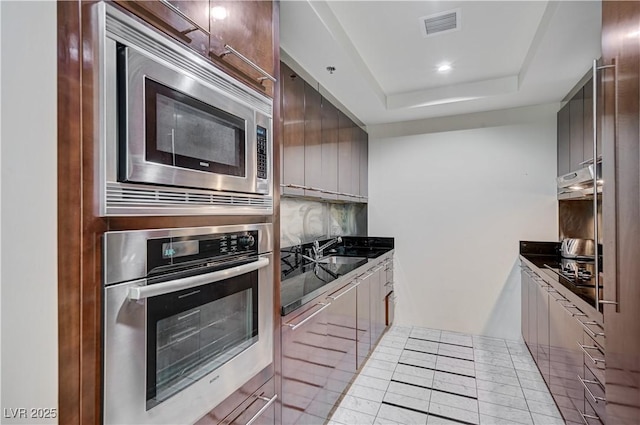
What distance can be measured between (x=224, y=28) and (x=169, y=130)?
0.52 meters

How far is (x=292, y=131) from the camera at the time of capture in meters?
2.20

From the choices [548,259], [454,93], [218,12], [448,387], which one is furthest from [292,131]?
[548,259]

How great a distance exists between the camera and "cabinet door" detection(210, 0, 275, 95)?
3.86 feet

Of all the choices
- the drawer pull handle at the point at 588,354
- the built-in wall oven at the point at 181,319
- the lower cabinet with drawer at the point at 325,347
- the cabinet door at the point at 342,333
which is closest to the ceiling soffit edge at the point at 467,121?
the lower cabinet with drawer at the point at 325,347

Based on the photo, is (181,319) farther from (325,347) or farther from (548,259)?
(548,259)

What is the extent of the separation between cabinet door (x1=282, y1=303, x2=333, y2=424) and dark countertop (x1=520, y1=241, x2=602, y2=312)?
1.46 meters

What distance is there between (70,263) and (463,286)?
3.72 m

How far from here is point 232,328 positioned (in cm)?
125

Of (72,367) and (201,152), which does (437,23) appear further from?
(72,367)

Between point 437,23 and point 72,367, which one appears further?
point 437,23

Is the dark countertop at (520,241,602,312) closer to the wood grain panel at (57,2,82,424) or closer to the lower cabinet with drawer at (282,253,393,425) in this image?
the lower cabinet with drawer at (282,253,393,425)

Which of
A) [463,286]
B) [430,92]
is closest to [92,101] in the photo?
[430,92]

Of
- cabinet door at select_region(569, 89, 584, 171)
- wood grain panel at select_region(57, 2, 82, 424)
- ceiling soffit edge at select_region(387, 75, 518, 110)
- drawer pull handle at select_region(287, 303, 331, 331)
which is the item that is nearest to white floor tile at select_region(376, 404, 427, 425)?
drawer pull handle at select_region(287, 303, 331, 331)

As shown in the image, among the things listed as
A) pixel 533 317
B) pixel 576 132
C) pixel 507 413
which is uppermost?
pixel 576 132
